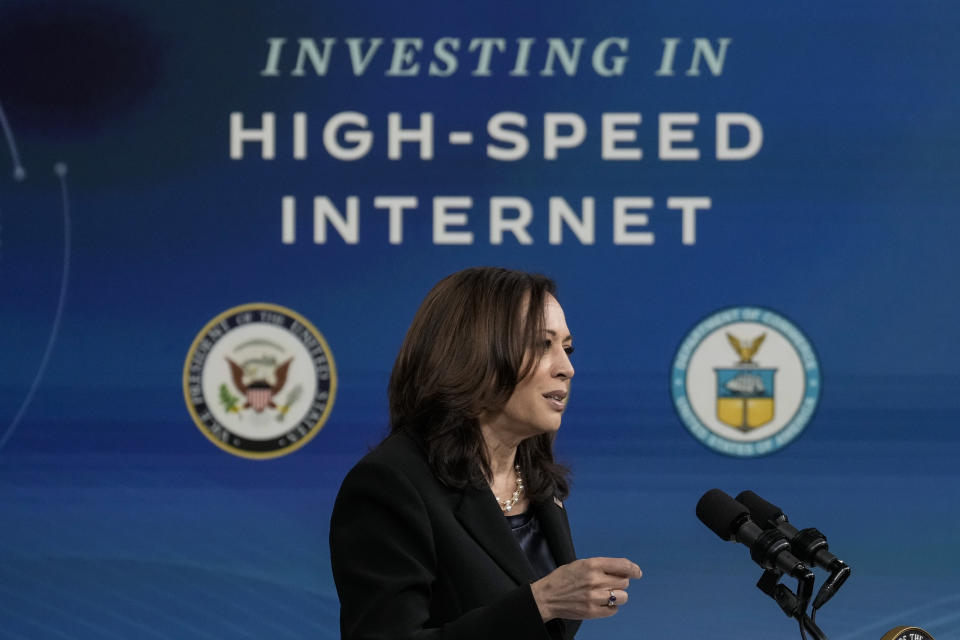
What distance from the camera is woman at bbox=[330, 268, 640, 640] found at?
74.6 inches

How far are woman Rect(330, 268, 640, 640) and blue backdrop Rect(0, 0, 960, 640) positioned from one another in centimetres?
142

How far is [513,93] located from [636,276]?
66 cm

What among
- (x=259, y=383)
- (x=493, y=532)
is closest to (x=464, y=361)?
(x=493, y=532)

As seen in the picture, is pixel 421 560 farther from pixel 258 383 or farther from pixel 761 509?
pixel 258 383

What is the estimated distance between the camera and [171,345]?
3670mm

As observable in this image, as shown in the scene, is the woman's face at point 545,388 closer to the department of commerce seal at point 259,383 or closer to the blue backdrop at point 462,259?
the blue backdrop at point 462,259

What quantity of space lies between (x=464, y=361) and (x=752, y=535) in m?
0.55

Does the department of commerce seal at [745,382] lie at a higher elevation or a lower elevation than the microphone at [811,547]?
higher

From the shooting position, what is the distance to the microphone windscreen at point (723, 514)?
191cm

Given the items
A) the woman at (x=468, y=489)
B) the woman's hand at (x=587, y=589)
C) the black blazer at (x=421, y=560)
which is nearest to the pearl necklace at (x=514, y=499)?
the woman at (x=468, y=489)

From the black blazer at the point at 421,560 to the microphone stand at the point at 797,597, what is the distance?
0.34 meters

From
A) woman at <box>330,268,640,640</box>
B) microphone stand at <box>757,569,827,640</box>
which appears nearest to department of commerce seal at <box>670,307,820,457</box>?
woman at <box>330,268,640,640</box>

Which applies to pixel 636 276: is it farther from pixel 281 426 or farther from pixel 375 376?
pixel 281 426

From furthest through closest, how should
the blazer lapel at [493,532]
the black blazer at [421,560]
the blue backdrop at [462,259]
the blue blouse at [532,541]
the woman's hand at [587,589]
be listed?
1. the blue backdrop at [462,259]
2. the blue blouse at [532,541]
3. the blazer lapel at [493,532]
4. the black blazer at [421,560]
5. the woman's hand at [587,589]
